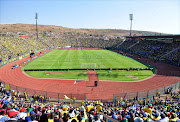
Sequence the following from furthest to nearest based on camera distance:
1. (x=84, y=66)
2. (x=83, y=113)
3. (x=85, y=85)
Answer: (x=84, y=66) → (x=85, y=85) → (x=83, y=113)

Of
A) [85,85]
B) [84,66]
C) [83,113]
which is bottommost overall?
[85,85]

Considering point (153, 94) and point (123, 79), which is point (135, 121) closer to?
point (153, 94)

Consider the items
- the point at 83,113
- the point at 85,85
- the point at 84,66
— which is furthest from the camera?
the point at 84,66

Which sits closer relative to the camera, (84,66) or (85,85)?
(85,85)

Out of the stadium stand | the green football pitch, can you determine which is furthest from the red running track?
the stadium stand

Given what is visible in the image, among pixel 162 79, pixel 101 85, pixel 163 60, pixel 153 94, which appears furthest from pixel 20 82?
pixel 163 60

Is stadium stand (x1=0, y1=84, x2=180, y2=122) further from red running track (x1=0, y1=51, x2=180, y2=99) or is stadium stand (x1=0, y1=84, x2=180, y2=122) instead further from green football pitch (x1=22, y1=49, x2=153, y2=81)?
green football pitch (x1=22, y1=49, x2=153, y2=81)

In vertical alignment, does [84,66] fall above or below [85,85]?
above

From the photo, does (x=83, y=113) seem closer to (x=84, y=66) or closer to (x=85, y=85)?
(x=85, y=85)

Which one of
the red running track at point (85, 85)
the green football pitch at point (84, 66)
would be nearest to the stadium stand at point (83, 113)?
the red running track at point (85, 85)

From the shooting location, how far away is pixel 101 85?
25.8m

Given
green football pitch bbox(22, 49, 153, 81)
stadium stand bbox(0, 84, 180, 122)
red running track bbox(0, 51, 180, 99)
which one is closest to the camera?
stadium stand bbox(0, 84, 180, 122)

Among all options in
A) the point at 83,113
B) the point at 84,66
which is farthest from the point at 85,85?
the point at 83,113

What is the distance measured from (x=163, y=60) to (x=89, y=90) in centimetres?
3755
